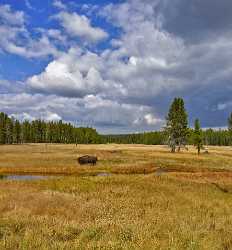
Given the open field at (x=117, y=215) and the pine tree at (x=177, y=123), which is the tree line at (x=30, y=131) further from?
the open field at (x=117, y=215)

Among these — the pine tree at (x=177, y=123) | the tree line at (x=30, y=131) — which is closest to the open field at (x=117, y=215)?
the pine tree at (x=177, y=123)

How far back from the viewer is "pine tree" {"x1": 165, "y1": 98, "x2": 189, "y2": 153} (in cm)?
9569

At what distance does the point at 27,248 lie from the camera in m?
9.68

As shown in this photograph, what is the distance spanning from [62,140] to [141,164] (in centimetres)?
14269

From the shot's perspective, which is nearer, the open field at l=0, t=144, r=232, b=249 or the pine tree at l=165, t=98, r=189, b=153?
the open field at l=0, t=144, r=232, b=249

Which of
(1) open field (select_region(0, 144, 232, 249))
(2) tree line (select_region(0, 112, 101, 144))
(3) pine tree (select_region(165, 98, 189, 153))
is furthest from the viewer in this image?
(2) tree line (select_region(0, 112, 101, 144))

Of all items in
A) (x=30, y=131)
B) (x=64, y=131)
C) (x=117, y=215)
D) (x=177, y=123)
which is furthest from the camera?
(x=64, y=131)

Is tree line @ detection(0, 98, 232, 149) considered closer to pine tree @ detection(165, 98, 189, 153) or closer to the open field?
pine tree @ detection(165, 98, 189, 153)

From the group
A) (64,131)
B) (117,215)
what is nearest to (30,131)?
(64,131)

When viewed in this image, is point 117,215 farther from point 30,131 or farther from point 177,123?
point 30,131

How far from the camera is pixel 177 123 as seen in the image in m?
95.9

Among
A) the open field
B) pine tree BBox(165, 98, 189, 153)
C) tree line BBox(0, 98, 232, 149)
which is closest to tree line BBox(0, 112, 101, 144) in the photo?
tree line BBox(0, 98, 232, 149)

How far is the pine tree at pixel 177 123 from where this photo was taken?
95.7m

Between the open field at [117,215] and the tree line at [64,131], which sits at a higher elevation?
the tree line at [64,131]
